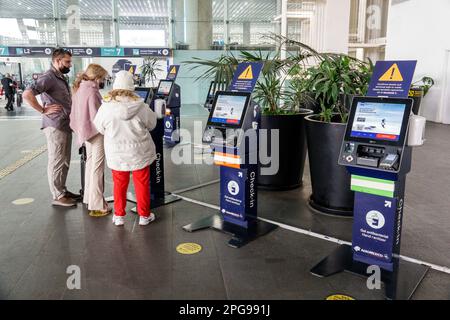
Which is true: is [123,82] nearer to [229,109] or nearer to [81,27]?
[229,109]

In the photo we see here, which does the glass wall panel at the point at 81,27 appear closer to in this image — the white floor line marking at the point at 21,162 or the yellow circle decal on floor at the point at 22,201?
the white floor line marking at the point at 21,162

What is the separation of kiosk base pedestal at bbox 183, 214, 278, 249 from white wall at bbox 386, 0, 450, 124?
337 inches

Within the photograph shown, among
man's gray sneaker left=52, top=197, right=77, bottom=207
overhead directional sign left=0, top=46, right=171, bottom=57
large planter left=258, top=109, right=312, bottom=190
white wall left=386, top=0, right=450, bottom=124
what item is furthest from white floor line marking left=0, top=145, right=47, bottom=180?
white wall left=386, top=0, right=450, bottom=124

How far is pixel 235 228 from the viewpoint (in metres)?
3.28

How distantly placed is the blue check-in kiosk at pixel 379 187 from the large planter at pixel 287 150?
178 cm

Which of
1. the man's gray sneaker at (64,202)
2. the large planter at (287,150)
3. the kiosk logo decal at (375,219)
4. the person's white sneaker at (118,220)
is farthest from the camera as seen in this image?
the large planter at (287,150)

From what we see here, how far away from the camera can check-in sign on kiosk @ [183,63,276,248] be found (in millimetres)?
3092

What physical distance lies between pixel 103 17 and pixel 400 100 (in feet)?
47.2

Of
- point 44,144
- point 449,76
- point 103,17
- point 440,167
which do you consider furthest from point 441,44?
point 103,17

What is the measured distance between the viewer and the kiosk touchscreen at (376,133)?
2.28 m

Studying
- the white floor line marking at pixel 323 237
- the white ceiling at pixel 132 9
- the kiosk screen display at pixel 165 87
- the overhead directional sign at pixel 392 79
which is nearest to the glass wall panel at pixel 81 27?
the white ceiling at pixel 132 9

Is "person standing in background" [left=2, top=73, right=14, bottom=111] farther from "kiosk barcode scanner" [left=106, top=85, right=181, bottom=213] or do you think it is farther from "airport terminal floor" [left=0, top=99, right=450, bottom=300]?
"kiosk barcode scanner" [left=106, top=85, right=181, bottom=213]
